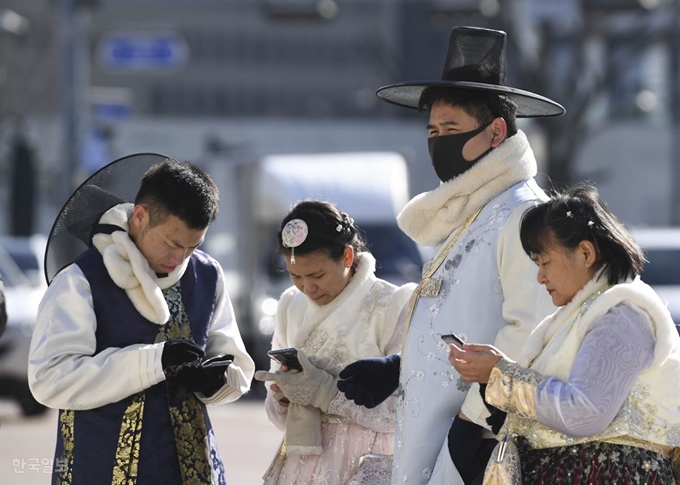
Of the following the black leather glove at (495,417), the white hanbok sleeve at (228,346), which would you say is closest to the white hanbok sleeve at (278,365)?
the white hanbok sleeve at (228,346)

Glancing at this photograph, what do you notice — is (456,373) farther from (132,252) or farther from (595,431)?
(132,252)

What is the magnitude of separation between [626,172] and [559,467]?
28301 mm

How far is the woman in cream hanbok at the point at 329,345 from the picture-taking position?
4.24 meters

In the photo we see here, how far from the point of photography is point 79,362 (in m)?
3.83

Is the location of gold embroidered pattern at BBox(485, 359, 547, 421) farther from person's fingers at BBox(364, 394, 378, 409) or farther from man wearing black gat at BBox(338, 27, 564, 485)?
person's fingers at BBox(364, 394, 378, 409)

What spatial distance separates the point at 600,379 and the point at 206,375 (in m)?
1.30

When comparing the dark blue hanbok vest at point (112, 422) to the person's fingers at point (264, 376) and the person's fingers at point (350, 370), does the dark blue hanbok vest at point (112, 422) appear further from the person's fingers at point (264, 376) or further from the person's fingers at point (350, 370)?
the person's fingers at point (350, 370)

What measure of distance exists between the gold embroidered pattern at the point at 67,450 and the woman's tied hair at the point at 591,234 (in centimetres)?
147

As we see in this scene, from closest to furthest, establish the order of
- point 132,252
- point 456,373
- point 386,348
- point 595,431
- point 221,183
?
point 595,431 < point 456,373 < point 132,252 < point 386,348 < point 221,183

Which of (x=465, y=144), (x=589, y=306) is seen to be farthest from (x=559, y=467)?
(x=465, y=144)

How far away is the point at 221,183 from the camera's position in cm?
1689

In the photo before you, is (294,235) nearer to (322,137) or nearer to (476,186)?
(476,186)

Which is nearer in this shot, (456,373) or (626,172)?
(456,373)

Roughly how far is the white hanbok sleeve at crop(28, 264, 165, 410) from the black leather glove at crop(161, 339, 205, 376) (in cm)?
2
